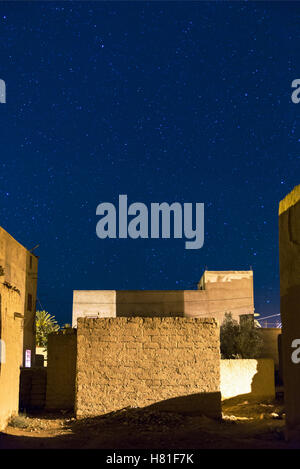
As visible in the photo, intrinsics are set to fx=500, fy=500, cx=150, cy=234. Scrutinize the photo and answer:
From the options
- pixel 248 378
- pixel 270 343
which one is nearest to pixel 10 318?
pixel 248 378

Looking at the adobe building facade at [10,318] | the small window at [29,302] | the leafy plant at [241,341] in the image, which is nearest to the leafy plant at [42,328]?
the small window at [29,302]

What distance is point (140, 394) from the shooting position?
1144 centimetres

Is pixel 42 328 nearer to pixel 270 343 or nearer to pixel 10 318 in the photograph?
pixel 270 343

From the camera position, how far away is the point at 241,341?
25438 mm

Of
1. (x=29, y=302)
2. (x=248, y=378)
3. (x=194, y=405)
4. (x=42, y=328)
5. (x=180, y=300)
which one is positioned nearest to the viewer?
(x=194, y=405)

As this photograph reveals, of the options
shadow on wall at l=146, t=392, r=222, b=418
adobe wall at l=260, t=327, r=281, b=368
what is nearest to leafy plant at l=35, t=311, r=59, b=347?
adobe wall at l=260, t=327, r=281, b=368

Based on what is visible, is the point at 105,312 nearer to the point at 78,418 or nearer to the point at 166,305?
the point at 166,305

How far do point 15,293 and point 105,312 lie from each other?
74.7 ft

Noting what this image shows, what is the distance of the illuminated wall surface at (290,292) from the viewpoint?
6957 mm

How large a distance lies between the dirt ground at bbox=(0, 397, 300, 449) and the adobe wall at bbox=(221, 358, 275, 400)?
4.69m

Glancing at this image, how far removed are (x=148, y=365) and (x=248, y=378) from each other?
25.7 feet

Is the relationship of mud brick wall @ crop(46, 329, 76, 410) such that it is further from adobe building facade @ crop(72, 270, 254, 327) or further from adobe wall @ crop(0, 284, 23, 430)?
adobe building facade @ crop(72, 270, 254, 327)

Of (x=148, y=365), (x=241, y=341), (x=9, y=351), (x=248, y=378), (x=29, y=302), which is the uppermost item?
(x=29, y=302)
